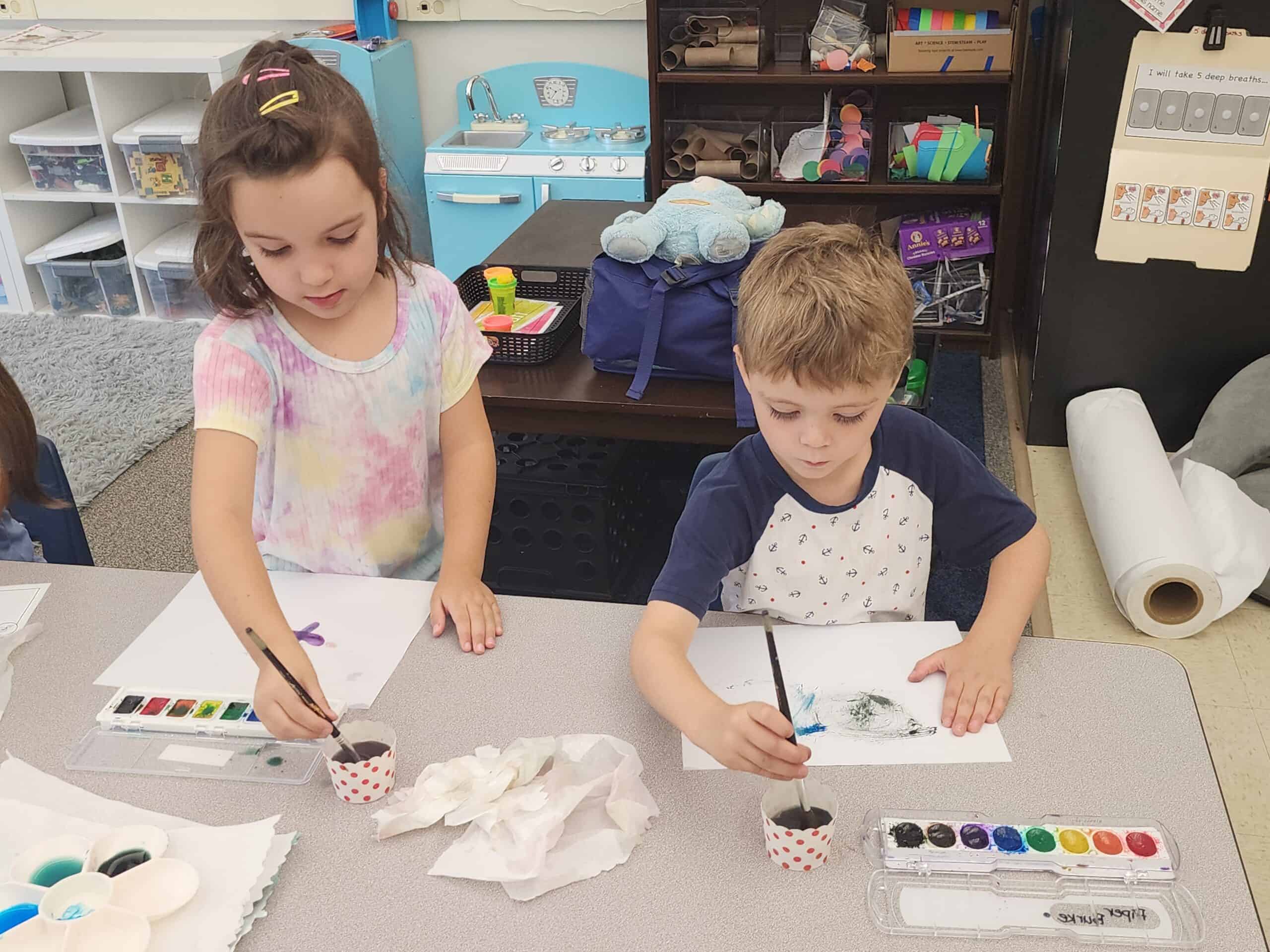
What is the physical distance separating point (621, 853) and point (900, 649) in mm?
380

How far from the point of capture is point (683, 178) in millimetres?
3303

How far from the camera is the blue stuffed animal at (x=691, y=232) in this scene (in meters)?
1.70

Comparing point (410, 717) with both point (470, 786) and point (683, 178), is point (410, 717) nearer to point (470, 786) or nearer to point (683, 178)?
point (470, 786)

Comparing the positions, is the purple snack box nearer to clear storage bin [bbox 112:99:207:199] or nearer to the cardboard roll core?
the cardboard roll core

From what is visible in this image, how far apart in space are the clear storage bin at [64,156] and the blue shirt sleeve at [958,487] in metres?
3.32

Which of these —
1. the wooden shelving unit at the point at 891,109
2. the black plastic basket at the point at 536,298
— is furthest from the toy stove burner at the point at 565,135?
the black plastic basket at the point at 536,298

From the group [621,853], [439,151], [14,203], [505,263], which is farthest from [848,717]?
[14,203]

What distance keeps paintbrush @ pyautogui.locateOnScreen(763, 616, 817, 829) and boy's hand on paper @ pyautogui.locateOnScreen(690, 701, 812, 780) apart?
1 centimetres

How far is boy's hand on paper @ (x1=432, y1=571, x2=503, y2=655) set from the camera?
111 centimetres

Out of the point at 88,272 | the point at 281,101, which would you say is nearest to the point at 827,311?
the point at 281,101

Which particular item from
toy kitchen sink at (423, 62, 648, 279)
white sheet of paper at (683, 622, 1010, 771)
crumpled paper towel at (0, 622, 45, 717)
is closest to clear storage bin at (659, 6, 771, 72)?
toy kitchen sink at (423, 62, 648, 279)

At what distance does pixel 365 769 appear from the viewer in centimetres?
91

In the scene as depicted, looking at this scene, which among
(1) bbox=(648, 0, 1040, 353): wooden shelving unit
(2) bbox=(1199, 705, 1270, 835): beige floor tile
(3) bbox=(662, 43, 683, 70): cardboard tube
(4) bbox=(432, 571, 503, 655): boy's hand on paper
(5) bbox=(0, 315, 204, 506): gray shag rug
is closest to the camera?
(4) bbox=(432, 571, 503, 655): boy's hand on paper

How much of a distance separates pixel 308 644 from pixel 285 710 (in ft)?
0.64
